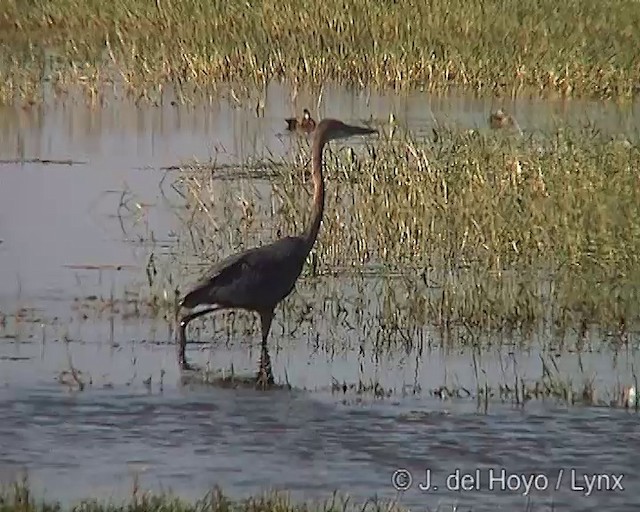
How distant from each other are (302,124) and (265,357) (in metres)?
7.42

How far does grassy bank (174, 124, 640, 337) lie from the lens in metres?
10.2

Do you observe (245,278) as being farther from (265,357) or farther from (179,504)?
(179,504)

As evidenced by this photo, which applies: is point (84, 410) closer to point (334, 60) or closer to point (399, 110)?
point (399, 110)

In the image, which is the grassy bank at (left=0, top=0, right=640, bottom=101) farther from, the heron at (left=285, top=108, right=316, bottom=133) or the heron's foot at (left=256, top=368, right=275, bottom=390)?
the heron's foot at (left=256, top=368, right=275, bottom=390)

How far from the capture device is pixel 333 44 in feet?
66.0

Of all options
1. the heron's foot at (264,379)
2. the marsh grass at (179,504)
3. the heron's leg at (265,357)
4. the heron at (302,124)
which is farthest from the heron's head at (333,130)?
the heron at (302,124)

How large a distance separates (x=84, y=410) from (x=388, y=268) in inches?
136

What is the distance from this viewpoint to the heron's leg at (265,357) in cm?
883

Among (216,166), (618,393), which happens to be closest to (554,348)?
(618,393)

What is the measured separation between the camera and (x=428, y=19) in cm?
2067

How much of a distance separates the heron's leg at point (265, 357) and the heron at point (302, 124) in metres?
6.99

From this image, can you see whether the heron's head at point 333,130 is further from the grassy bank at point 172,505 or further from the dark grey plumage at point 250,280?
the grassy bank at point 172,505

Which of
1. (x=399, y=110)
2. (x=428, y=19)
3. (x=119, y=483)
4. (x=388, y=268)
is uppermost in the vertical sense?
(x=428, y=19)

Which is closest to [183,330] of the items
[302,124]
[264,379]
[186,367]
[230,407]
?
[186,367]
